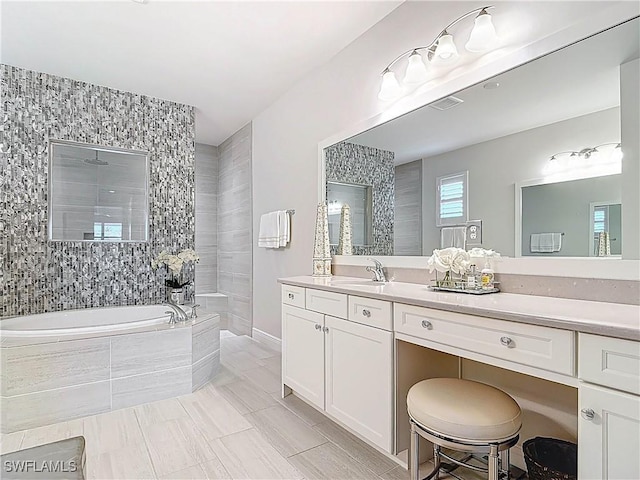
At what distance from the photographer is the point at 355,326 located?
6.05 feet

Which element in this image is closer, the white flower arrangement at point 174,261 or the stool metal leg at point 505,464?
the stool metal leg at point 505,464

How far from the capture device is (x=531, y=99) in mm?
1641

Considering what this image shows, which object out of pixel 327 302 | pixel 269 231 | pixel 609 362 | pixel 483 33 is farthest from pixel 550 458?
pixel 269 231

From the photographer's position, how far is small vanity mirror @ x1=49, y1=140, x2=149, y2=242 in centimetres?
329

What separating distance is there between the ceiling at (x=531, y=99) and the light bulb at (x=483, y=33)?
170 mm

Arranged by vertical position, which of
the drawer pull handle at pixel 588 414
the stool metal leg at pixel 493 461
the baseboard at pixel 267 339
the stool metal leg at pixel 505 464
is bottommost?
the baseboard at pixel 267 339

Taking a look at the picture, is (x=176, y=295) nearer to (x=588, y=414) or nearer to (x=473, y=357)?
(x=473, y=357)

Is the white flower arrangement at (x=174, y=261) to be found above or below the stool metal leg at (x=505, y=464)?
above

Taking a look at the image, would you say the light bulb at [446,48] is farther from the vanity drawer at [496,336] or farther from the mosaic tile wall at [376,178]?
the vanity drawer at [496,336]

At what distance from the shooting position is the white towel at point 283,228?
349 centimetres

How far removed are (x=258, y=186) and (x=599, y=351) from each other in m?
3.62

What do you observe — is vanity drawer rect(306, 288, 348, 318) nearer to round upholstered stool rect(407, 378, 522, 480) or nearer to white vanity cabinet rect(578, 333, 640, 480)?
round upholstered stool rect(407, 378, 522, 480)

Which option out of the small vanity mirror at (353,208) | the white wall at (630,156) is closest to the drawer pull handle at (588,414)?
the white wall at (630,156)

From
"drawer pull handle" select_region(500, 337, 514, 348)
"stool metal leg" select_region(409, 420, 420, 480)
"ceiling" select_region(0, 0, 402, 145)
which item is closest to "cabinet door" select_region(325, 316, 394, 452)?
"stool metal leg" select_region(409, 420, 420, 480)
